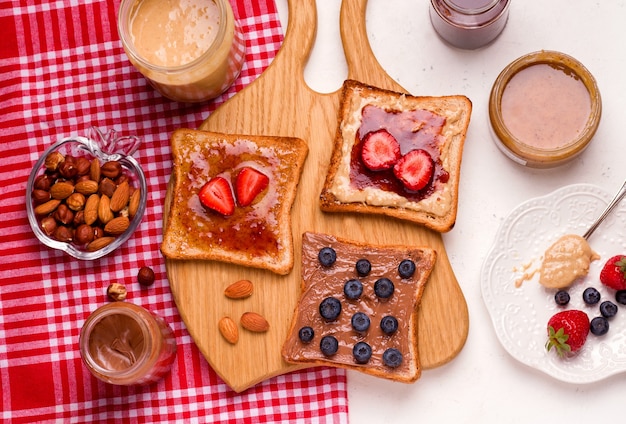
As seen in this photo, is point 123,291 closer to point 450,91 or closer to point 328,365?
point 328,365

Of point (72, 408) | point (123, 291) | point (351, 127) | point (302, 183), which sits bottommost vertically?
point (72, 408)

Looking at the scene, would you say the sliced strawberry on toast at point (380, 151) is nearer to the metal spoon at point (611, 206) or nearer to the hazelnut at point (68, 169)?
the metal spoon at point (611, 206)

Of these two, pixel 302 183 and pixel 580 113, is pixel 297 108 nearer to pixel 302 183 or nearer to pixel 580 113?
pixel 302 183

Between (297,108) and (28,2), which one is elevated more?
(28,2)

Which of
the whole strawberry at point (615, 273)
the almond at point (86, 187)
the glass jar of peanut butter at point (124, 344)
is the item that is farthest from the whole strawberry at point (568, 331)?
the almond at point (86, 187)

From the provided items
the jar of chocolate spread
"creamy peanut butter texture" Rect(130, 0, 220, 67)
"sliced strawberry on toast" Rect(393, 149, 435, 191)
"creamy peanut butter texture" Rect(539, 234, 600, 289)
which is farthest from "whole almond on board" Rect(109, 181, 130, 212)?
"creamy peanut butter texture" Rect(539, 234, 600, 289)

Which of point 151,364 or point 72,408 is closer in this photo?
point 151,364

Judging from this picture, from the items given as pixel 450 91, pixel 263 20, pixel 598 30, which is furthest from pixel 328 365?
pixel 598 30
